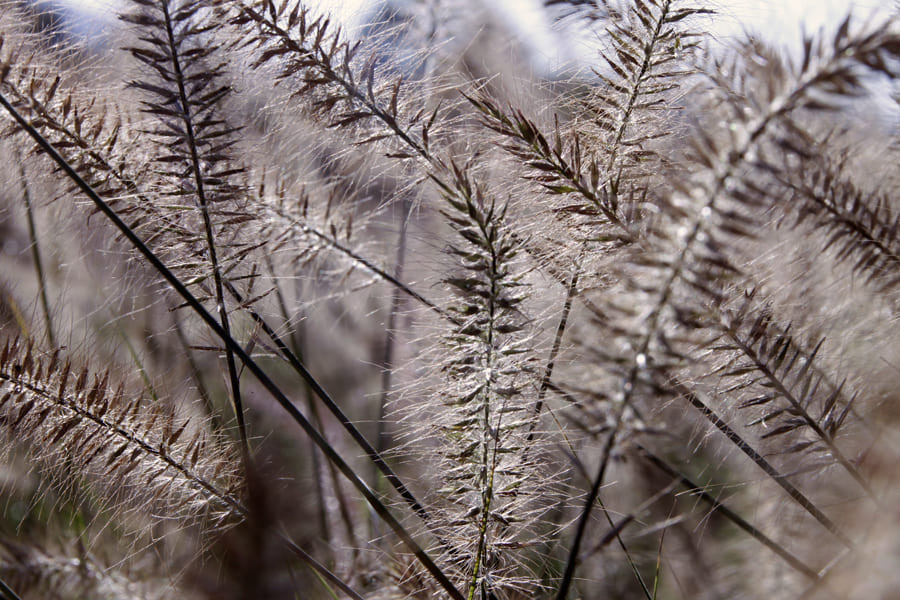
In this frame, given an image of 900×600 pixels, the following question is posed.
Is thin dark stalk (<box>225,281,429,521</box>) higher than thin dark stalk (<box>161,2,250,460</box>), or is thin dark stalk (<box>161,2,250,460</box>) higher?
thin dark stalk (<box>161,2,250,460</box>)

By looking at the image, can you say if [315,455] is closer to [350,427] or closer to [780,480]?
[350,427]

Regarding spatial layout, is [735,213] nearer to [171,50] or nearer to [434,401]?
[434,401]

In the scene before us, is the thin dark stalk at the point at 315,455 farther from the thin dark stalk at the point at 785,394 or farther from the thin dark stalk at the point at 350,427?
the thin dark stalk at the point at 785,394

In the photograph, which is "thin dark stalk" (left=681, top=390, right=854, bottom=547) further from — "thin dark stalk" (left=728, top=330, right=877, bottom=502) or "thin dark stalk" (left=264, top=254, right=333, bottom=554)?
"thin dark stalk" (left=264, top=254, right=333, bottom=554)

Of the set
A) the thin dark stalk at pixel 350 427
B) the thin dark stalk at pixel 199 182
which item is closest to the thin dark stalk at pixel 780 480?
the thin dark stalk at pixel 350 427

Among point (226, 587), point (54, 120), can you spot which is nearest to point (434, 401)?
point (226, 587)

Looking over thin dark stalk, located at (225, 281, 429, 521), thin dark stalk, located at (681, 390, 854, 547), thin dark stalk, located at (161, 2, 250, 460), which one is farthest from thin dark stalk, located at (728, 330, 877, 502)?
thin dark stalk, located at (161, 2, 250, 460)

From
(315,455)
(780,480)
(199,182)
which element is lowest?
(315,455)

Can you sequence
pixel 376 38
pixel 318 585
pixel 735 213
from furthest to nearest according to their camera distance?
pixel 376 38, pixel 318 585, pixel 735 213

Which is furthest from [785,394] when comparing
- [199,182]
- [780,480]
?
[199,182]

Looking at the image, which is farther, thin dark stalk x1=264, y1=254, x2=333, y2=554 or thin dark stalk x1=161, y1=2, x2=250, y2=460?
thin dark stalk x1=264, y1=254, x2=333, y2=554

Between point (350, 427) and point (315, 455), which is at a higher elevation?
point (350, 427)
